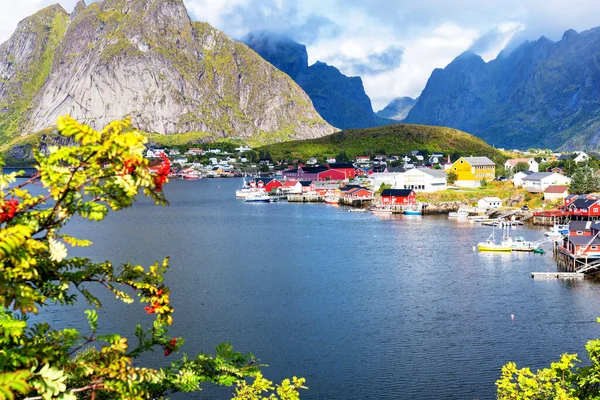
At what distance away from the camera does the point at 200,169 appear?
183 meters

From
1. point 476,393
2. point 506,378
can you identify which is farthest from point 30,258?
point 476,393

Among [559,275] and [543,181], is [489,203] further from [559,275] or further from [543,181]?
[559,275]

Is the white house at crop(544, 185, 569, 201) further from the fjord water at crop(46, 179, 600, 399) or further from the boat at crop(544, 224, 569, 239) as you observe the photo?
the fjord water at crop(46, 179, 600, 399)

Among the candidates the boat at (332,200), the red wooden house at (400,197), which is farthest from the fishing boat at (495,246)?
the boat at (332,200)

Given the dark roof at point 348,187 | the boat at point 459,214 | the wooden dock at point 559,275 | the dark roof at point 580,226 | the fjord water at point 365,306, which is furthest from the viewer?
the dark roof at point 348,187

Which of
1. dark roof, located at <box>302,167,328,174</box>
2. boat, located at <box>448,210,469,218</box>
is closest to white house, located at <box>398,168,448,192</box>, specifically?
boat, located at <box>448,210,469,218</box>

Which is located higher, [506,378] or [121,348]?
[121,348]

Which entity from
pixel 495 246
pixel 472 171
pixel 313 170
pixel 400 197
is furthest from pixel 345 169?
pixel 495 246

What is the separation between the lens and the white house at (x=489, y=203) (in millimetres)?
81625

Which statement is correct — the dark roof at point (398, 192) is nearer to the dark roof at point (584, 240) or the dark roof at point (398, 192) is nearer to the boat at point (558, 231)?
the boat at point (558, 231)

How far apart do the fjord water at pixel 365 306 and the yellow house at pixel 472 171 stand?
3400 cm

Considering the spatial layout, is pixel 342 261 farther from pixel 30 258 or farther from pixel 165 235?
A: pixel 30 258

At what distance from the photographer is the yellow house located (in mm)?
99688

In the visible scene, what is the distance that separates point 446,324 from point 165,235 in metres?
39.1
